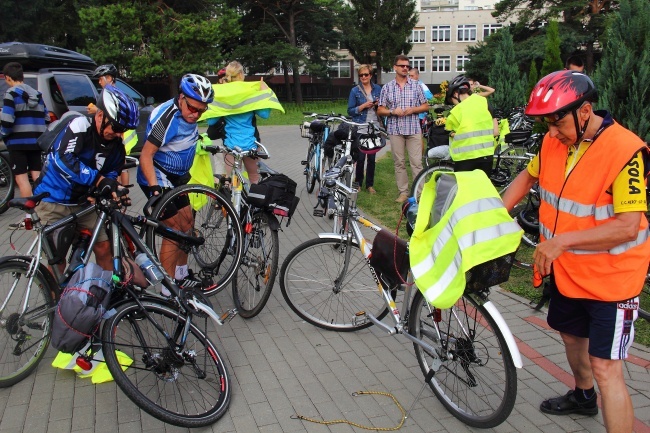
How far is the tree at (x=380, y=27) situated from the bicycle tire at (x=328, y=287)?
4600cm

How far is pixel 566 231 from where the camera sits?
9.88 feet

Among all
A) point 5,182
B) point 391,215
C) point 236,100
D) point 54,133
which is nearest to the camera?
point 54,133

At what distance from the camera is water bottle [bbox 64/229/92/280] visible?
3.80 m

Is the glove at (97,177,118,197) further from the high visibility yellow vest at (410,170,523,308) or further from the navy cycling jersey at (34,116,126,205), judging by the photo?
the high visibility yellow vest at (410,170,523,308)

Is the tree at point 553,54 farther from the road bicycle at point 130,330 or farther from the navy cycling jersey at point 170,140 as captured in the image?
the road bicycle at point 130,330

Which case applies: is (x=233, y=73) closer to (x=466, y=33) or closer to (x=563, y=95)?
(x=563, y=95)

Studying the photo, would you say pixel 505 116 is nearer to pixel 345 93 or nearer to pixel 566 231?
pixel 566 231

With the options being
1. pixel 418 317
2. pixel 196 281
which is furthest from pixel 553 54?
pixel 418 317

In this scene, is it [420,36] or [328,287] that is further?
[420,36]

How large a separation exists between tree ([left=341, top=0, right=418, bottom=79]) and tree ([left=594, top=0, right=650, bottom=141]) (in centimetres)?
4284

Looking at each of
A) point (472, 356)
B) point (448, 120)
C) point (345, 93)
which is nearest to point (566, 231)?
point (472, 356)

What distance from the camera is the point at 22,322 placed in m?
3.92

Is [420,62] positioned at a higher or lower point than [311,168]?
higher

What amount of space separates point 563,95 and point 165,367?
2.74 m
